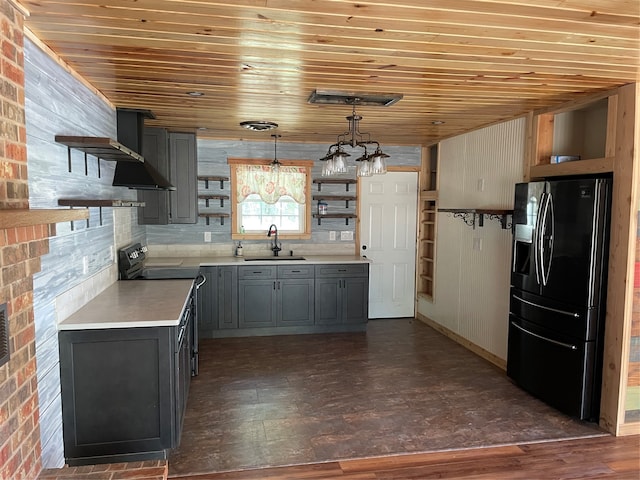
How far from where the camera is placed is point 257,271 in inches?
204

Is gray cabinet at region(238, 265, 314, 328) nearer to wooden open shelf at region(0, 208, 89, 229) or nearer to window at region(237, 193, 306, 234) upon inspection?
window at region(237, 193, 306, 234)

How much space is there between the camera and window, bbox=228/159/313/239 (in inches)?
220

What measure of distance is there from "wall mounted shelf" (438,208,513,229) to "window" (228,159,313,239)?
1749 millimetres

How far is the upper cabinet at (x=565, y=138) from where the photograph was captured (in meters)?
3.62

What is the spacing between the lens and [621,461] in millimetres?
2773

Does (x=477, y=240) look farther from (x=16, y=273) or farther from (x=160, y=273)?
(x=16, y=273)

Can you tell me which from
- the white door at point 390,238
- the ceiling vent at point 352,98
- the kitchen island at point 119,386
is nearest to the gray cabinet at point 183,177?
the white door at point 390,238

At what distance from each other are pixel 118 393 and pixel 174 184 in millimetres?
2954

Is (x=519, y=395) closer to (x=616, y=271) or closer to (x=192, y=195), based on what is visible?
(x=616, y=271)

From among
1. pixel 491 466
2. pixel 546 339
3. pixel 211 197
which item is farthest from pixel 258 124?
pixel 491 466

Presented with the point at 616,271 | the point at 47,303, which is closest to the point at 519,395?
the point at 616,271

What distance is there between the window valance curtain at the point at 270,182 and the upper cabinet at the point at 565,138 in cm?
281

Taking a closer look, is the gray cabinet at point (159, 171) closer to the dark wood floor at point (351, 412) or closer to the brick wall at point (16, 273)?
the dark wood floor at point (351, 412)

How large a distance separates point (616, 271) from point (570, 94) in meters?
1.30
